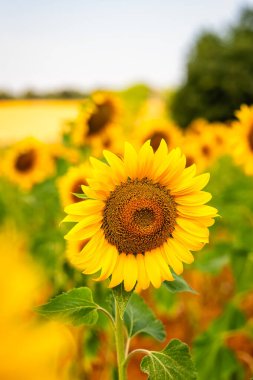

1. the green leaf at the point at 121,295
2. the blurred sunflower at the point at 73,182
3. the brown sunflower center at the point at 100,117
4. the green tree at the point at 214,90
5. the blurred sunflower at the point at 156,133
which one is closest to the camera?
the green leaf at the point at 121,295

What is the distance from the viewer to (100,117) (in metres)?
2.67

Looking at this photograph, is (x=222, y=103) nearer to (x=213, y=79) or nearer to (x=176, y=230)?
(x=213, y=79)

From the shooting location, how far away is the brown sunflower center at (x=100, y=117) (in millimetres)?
2598

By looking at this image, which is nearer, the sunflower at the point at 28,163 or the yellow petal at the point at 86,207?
the yellow petal at the point at 86,207

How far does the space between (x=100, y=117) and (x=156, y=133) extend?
306 mm

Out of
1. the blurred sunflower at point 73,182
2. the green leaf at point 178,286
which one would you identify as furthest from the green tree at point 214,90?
the green leaf at point 178,286

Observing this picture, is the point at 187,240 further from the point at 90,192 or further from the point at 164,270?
the point at 90,192

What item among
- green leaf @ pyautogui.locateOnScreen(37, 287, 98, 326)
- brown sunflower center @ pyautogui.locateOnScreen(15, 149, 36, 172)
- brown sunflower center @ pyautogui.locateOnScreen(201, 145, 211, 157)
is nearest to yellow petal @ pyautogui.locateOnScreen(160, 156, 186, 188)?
green leaf @ pyautogui.locateOnScreen(37, 287, 98, 326)

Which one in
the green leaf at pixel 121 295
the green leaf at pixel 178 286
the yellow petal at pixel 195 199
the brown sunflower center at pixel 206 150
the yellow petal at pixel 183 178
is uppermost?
the brown sunflower center at pixel 206 150

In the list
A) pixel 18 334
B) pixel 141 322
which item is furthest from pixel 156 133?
pixel 18 334

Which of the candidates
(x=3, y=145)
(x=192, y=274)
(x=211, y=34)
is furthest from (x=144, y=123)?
(x=211, y=34)

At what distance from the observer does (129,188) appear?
94cm

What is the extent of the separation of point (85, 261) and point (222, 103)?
43.8 ft

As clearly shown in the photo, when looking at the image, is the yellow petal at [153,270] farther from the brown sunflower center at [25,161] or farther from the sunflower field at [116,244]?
the brown sunflower center at [25,161]
